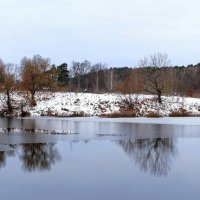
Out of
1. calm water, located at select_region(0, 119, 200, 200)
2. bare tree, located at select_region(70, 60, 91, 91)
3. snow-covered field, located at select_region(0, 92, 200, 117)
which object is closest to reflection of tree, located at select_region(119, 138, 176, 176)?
calm water, located at select_region(0, 119, 200, 200)

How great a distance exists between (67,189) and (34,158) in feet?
18.5

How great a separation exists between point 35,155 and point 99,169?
4.21 meters

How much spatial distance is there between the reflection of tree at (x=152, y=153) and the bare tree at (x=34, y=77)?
3539 centimetres

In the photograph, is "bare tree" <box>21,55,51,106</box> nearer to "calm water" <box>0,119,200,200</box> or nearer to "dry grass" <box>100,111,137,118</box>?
"dry grass" <box>100,111,137,118</box>

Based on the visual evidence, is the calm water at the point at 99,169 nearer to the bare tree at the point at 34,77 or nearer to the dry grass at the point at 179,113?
the dry grass at the point at 179,113

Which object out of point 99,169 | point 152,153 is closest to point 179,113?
point 152,153

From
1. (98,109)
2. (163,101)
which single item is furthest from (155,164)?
(163,101)

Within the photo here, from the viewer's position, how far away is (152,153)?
60.7ft

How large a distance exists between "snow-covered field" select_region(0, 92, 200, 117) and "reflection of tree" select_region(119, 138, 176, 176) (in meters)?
29.1

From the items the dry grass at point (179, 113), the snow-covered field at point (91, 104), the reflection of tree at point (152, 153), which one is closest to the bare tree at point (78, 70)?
the snow-covered field at point (91, 104)

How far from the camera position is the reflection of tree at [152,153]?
1479 cm

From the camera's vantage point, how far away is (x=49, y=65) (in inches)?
2375

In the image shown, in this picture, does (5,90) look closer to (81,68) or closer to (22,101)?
(22,101)

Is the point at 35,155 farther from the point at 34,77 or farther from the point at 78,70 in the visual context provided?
the point at 78,70
